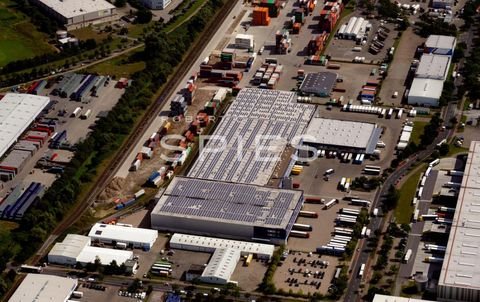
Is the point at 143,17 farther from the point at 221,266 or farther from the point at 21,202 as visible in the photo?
the point at 221,266

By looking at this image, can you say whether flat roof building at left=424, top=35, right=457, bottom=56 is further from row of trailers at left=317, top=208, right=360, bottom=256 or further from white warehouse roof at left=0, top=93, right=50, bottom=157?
white warehouse roof at left=0, top=93, right=50, bottom=157

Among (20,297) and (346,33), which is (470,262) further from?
(346,33)

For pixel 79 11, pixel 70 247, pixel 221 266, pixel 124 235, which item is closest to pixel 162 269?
pixel 221 266

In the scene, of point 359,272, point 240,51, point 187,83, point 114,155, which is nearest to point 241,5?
point 240,51

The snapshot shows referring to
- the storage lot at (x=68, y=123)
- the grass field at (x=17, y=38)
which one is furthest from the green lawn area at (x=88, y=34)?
the storage lot at (x=68, y=123)

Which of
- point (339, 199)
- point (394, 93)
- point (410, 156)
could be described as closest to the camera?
point (339, 199)
